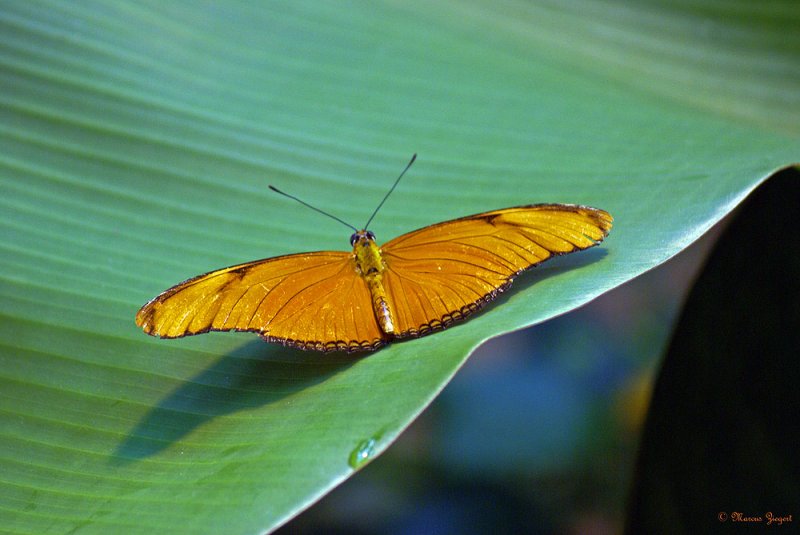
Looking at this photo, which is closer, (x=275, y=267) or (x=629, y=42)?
(x=275, y=267)

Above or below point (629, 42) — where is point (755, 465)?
below

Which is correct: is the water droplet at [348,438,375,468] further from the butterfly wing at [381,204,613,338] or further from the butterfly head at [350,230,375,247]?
the butterfly head at [350,230,375,247]

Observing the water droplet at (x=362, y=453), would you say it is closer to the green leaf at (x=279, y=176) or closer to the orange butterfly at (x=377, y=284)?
the green leaf at (x=279, y=176)

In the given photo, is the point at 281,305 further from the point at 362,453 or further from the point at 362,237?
the point at 362,453

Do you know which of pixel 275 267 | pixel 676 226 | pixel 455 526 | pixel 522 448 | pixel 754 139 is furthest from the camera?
pixel 522 448

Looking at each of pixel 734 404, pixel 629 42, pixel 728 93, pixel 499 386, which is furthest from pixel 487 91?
pixel 499 386

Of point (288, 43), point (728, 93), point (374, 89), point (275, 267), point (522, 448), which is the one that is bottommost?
point (522, 448)

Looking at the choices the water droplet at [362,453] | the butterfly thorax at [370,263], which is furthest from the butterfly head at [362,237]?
the water droplet at [362,453]

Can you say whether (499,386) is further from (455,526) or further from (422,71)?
(422,71)
